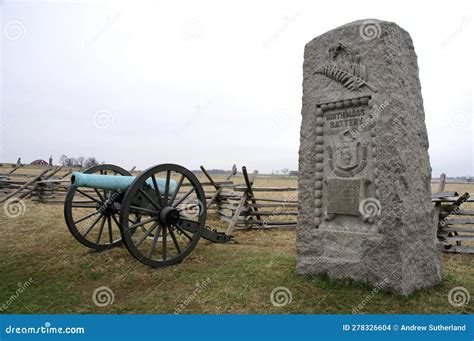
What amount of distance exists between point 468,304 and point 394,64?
2993mm

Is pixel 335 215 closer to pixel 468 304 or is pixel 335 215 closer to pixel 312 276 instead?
pixel 312 276

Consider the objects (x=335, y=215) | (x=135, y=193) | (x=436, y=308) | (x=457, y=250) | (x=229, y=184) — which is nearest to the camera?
(x=436, y=308)

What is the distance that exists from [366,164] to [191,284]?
2.82 metres

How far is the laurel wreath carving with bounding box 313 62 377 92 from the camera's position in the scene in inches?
179

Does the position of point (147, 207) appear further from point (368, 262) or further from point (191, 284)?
point (368, 262)

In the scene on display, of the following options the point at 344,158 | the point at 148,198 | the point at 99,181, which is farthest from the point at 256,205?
the point at 344,158

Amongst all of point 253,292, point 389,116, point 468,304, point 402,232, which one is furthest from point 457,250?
point 253,292

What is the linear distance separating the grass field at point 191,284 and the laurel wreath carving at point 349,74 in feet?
8.24

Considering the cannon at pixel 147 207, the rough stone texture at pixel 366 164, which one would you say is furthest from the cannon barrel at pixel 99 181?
the rough stone texture at pixel 366 164

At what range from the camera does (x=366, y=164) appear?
4.54m

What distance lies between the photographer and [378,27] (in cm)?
A: 447

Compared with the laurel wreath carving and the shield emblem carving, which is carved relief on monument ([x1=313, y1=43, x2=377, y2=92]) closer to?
the laurel wreath carving

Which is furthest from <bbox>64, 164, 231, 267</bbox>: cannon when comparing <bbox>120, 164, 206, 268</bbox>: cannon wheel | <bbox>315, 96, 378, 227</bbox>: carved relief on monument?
<bbox>315, 96, 378, 227</bbox>: carved relief on monument

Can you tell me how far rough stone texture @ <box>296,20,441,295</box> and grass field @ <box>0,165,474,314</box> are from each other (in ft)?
0.91
